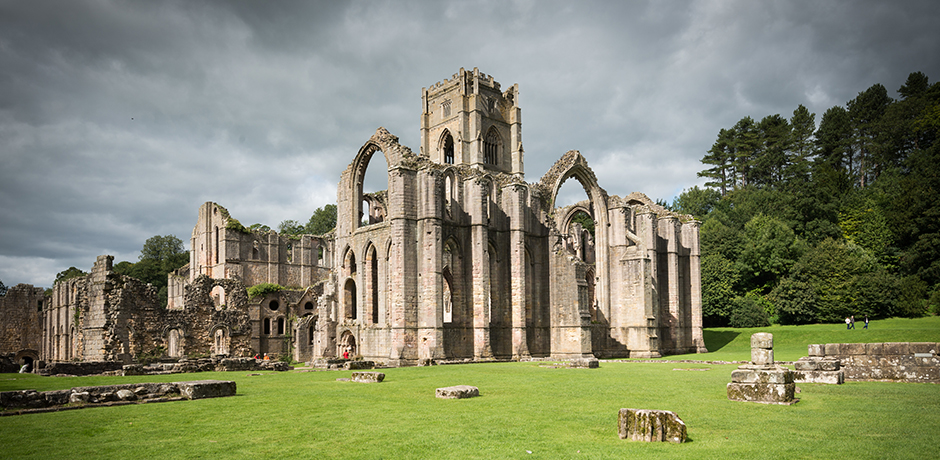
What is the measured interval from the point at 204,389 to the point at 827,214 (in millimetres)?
48479

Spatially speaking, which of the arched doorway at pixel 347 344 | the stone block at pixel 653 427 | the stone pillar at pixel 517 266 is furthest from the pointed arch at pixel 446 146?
the stone block at pixel 653 427

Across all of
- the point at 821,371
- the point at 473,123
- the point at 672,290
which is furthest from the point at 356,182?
the point at 821,371

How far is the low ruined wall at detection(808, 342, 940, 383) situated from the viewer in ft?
39.3

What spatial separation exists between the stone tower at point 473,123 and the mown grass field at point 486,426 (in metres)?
37.5

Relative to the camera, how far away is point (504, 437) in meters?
6.87

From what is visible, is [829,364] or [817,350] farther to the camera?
[817,350]

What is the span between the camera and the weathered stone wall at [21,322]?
45250mm

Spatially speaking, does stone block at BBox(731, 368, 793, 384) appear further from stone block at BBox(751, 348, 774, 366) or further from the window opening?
the window opening

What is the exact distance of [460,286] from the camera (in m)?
26.6

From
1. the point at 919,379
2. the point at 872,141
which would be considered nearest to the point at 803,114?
the point at 872,141

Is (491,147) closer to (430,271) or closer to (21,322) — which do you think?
(430,271)

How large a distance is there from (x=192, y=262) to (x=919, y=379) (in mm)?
53752

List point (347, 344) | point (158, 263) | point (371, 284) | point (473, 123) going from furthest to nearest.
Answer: point (158, 263) → point (473, 123) → point (347, 344) → point (371, 284)

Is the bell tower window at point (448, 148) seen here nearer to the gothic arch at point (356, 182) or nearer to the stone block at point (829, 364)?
the gothic arch at point (356, 182)
